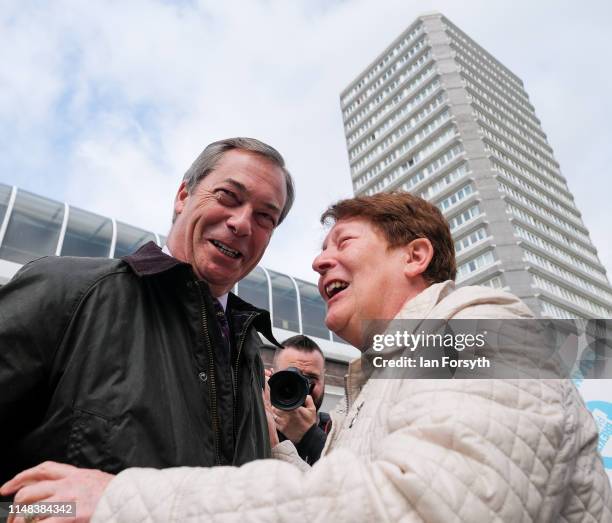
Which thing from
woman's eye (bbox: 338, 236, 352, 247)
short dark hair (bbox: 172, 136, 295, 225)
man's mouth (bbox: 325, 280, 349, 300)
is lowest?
man's mouth (bbox: 325, 280, 349, 300)

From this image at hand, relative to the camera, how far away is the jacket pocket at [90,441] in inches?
42.8

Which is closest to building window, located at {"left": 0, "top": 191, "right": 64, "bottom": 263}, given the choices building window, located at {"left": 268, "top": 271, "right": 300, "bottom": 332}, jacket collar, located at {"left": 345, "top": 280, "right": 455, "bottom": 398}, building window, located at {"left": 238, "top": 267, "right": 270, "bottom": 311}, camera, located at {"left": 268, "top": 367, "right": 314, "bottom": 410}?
building window, located at {"left": 238, "top": 267, "right": 270, "bottom": 311}

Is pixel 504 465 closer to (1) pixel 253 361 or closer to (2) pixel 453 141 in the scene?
(1) pixel 253 361

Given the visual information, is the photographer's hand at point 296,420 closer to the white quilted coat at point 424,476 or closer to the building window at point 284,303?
the white quilted coat at point 424,476

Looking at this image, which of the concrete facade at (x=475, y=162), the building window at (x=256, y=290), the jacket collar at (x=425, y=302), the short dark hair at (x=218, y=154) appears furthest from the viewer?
the concrete facade at (x=475, y=162)

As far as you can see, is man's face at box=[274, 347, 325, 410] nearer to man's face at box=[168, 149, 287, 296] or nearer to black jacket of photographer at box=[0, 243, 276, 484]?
man's face at box=[168, 149, 287, 296]

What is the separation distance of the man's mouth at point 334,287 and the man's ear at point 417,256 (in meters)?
0.29

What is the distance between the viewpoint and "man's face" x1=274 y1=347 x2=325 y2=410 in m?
3.90

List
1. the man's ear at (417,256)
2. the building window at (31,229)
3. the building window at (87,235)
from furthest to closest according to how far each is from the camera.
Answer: the building window at (87,235), the building window at (31,229), the man's ear at (417,256)

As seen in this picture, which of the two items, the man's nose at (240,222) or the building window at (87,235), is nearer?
the man's nose at (240,222)

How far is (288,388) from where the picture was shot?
2.61 meters

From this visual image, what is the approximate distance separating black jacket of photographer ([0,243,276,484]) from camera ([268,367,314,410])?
90cm

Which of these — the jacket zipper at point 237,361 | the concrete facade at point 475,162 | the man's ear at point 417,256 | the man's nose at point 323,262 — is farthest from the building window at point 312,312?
the concrete facade at point 475,162

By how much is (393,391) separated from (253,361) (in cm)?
93
